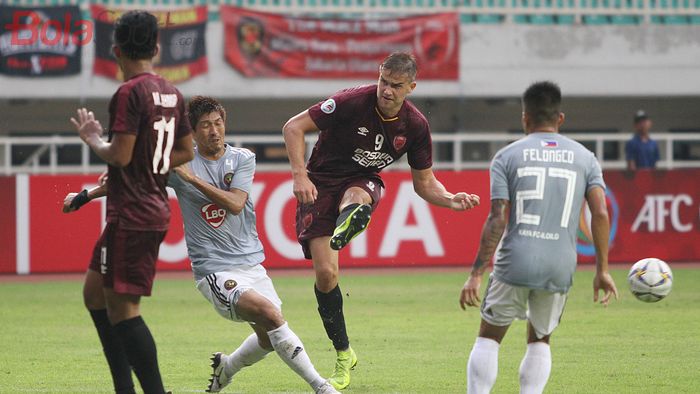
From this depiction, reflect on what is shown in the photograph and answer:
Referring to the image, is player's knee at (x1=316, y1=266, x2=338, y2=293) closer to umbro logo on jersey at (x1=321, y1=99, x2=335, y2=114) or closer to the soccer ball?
umbro logo on jersey at (x1=321, y1=99, x2=335, y2=114)

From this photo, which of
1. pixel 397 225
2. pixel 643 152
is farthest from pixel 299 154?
pixel 643 152

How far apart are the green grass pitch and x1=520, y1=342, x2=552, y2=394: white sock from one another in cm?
159

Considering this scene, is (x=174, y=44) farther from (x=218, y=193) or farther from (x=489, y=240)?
(x=489, y=240)

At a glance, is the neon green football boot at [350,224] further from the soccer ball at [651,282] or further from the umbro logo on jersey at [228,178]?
the soccer ball at [651,282]

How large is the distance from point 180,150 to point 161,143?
21 centimetres

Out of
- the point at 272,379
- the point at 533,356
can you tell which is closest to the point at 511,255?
the point at 533,356

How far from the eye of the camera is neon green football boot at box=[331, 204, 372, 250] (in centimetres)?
867

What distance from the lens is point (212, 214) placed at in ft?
27.5

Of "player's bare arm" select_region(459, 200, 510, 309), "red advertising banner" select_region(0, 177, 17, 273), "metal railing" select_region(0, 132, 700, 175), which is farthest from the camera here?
"metal railing" select_region(0, 132, 700, 175)

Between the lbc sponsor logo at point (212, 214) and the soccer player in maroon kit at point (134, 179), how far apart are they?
5.47 ft

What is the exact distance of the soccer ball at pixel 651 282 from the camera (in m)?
8.38

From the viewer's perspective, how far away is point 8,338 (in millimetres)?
11773

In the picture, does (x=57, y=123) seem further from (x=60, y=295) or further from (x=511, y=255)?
(x=511, y=255)

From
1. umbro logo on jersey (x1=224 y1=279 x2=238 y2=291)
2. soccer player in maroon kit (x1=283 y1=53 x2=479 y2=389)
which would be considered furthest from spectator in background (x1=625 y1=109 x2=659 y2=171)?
umbro logo on jersey (x1=224 y1=279 x2=238 y2=291)
